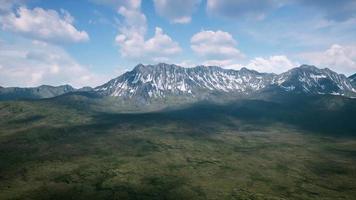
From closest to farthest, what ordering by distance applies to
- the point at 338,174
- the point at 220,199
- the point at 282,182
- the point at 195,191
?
1. the point at 220,199
2. the point at 195,191
3. the point at 282,182
4. the point at 338,174

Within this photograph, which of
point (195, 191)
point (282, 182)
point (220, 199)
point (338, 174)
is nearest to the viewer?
point (220, 199)

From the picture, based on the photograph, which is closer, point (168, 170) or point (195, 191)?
point (195, 191)

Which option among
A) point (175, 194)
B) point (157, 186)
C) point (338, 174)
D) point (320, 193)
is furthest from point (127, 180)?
point (338, 174)

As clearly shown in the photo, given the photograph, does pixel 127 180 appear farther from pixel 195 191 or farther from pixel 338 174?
pixel 338 174

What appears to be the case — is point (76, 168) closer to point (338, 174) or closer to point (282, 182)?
point (282, 182)

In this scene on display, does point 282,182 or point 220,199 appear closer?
point 220,199

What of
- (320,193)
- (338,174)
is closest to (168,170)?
(320,193)

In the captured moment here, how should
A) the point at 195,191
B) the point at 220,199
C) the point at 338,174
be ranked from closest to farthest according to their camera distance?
the point at 220,199 → the point at 195,191 → the point at 338,174
